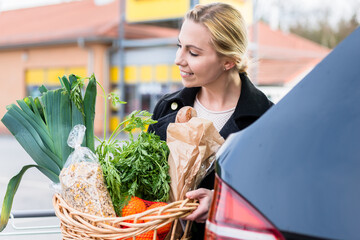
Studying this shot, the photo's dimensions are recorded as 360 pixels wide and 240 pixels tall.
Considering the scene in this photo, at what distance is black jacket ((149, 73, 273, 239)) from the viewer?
220 centimetres

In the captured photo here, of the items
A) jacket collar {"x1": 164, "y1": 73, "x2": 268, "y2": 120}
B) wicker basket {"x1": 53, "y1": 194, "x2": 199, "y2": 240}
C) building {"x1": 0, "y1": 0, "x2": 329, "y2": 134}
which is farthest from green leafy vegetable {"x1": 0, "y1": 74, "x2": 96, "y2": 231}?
building {"x1": 0, "y1": 0, "x2": 329, "y2": 134}

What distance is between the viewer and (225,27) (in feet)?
7.22

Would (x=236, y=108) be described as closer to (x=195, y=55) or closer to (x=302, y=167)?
(x=195, y=55)

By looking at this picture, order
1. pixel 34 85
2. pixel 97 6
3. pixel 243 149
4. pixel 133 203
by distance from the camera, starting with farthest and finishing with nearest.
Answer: pixel 97 6, pixel 34 85, pixel 133 203, pixel 243 149

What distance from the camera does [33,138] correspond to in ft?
5.89

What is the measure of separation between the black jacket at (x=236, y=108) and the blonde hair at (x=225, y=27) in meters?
0.15

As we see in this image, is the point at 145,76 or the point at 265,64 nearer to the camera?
the point at 145,76

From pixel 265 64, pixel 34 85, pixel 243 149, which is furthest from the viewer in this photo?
pixel 265 64

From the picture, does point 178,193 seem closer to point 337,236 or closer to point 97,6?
point 337,236

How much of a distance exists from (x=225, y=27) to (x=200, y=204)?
37.1 inches

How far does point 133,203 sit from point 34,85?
25.0m

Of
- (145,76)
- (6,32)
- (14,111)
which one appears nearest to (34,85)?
(6,32)

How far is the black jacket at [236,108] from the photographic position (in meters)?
2.20

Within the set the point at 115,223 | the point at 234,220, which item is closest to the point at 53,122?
the point at 115,223
